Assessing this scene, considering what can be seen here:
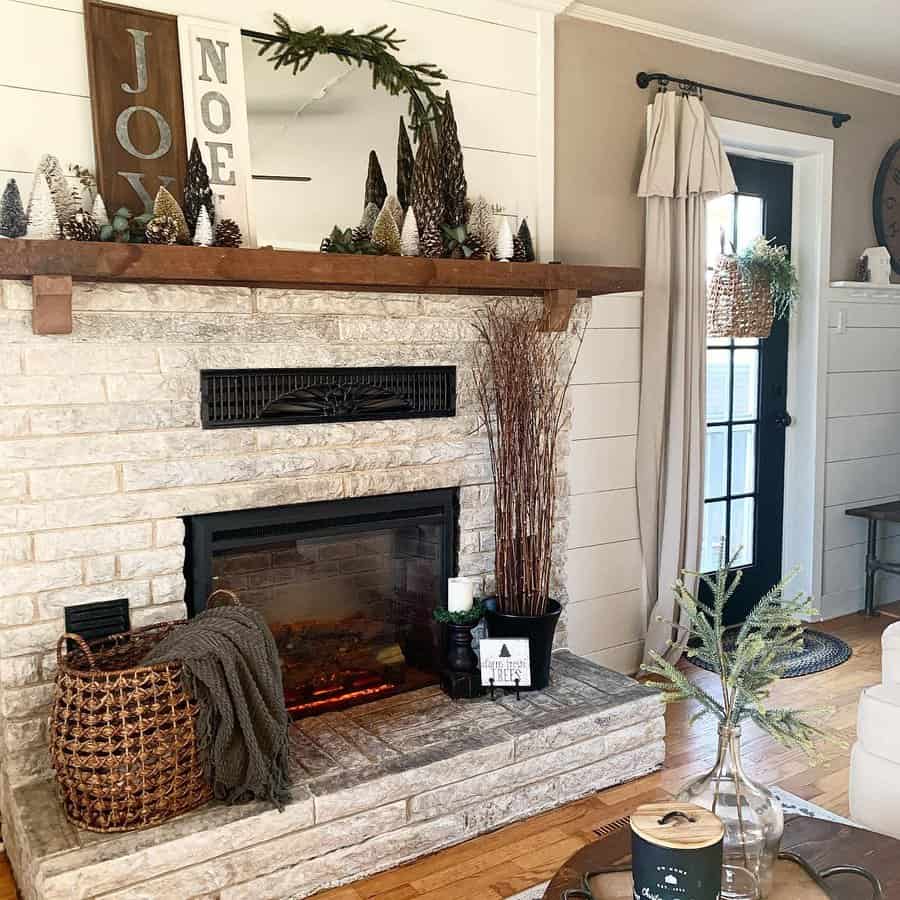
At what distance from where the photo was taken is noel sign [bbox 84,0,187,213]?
2.40m

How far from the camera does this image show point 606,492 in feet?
11.5

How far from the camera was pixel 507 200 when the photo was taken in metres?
3.17

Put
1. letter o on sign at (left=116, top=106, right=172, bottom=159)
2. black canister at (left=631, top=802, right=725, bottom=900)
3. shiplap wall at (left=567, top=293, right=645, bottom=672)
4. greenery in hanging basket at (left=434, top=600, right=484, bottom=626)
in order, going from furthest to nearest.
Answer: shiplap wall at (left=567, top=293, right=645, bottom=672) → greenery in hanging basket at (left=434, top=600, right=484, bottom=626) → letter o on sign at (left=116, top=106, right=172, bottom=159) → black canister at (left=631, top=802, right=725, bottom=900)

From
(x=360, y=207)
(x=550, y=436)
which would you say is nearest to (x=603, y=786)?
(x=550, y=436)

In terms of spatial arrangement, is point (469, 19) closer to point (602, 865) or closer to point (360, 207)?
point (360, 207)

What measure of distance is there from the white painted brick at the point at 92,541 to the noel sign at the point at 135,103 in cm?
83

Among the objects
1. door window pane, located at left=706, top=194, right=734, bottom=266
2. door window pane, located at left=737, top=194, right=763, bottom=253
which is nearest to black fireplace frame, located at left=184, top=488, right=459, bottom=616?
door window pane, located at left=706, top=194, right=734, bottom=266

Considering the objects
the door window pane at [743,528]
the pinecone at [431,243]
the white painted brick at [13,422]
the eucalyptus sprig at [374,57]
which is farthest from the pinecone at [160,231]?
the door window pane at [743,528]

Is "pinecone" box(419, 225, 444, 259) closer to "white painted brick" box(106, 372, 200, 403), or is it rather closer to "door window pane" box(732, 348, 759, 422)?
"white painted brick" box(106, 372, 200, 403)

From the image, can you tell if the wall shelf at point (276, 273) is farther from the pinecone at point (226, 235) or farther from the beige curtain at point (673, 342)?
the beige curtain at point (673, 342)

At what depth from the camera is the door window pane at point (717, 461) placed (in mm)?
4082

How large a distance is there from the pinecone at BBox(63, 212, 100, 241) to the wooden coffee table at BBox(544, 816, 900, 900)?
1737 millimetres

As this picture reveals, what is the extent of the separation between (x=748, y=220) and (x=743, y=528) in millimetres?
1349

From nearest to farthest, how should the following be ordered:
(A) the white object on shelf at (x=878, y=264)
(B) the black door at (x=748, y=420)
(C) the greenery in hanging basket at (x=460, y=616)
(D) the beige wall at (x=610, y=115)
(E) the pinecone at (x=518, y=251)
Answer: (C) the greenery in hanging basket at (x=460, y=616) < (E) the pinecone at (x=518, y=251) < (D) the beige wall at (x=610, y=115) < (B) the black door at (x=748, y=420) < (A) the white object on shelf at (x=878, y=264)
